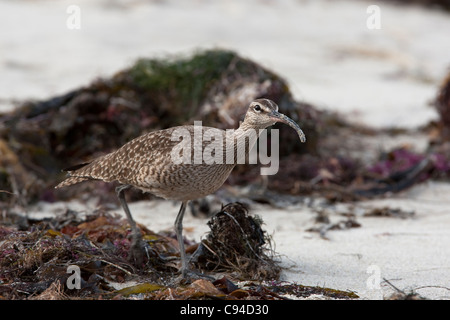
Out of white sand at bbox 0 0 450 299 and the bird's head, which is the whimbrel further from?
white sand at bbox 0 0 450 299

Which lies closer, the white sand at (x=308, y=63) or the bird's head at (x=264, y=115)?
the bird's head at (x=264, y=115)

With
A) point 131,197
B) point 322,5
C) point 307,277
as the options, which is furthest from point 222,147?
point 322,5

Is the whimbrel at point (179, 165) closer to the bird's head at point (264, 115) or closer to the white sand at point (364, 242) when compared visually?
the bird's head at point (264, 115)

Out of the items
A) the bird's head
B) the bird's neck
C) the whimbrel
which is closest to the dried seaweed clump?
the whimbrel

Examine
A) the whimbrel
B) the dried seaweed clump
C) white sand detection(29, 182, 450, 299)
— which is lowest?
white sand detection(29, 182, 450, 299)

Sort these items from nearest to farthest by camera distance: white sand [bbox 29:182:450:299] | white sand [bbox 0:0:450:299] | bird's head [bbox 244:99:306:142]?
bird's head [bbox 244:99:306:142], white sand [bbox 29:182:450:299], white sand [bbox 0:0:450:299]

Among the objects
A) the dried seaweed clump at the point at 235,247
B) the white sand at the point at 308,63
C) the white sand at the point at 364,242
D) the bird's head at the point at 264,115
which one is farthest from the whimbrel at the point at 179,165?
the white sand at the point at 308,63
